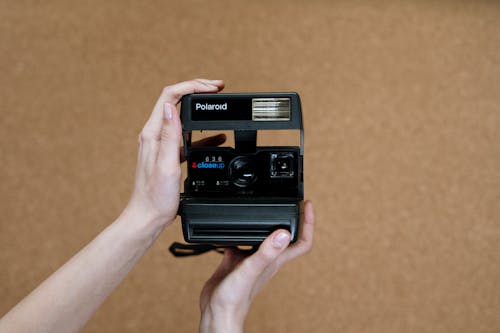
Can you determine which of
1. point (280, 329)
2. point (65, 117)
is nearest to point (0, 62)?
point (65, 117)

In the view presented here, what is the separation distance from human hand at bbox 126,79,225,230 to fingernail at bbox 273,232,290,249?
21 centimetres

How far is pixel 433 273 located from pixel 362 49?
815mm

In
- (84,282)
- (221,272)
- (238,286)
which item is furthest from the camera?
(221,272)

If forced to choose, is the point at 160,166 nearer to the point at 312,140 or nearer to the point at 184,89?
the point at 184,89

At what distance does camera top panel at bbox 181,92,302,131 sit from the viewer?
0.99 m

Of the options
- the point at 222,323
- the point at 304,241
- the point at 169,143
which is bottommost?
the point at 222,323

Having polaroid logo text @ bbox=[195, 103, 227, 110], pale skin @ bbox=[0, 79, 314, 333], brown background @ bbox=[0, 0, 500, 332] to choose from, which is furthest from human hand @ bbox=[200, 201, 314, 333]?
brown background @ bbox=[0, 0, 500, 332]

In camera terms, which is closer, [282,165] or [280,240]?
[280,240]

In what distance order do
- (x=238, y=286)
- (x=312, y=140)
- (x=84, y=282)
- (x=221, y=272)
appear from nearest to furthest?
(x=84, y=282) < (x=238, y=286) < (x=221, y=272) < (x=312, y=140)

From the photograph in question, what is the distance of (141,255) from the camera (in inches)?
37.0

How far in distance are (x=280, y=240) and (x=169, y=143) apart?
10.6 inches

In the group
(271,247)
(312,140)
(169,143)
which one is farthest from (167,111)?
(312,140)

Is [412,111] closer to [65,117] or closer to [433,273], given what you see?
[433,273]

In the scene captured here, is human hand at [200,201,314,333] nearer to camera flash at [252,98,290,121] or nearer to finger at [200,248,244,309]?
finger at [200,248,244,309]
